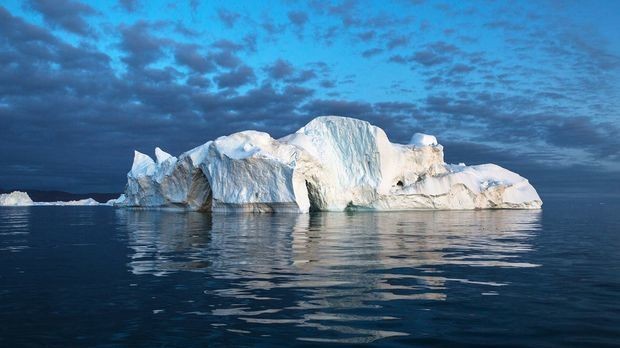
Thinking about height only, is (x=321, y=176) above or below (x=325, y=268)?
above

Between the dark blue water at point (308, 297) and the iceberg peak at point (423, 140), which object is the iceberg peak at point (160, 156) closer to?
the iceberg peak at point (423, 140)

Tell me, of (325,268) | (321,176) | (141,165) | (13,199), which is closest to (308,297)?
(325,268)

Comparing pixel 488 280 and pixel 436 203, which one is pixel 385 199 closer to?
pixel 436 203

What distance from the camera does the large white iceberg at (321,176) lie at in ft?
122

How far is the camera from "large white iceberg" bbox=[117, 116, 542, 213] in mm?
37250

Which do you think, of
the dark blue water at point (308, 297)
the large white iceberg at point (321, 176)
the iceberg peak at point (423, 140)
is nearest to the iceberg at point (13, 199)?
the large white iceberg at point (321, 176)

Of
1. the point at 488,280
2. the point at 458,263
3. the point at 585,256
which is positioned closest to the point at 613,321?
the point at 488,280

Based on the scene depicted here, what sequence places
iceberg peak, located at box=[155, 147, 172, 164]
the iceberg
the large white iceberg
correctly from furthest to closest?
the iceberg
iceberg peak, located at box=[155, 147, 172, 164]
the large white iceberg

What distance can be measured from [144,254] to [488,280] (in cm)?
807

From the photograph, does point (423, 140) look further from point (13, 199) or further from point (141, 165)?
point (13, 199)

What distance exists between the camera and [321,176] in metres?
40.9

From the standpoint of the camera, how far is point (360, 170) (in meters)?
44.0

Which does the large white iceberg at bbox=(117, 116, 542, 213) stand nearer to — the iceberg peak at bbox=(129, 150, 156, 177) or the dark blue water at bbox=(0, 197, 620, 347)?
the iceberg peak at bbox=(129, 150, 156, 177)

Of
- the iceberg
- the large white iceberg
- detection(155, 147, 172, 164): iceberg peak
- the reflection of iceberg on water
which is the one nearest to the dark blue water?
the reflection of iceberg on water
